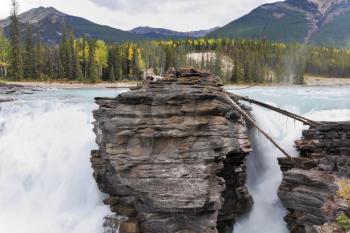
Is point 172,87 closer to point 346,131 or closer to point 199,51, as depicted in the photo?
point 346,131

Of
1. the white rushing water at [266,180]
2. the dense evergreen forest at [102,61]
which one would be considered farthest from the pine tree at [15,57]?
the white rushing water at [266,180]

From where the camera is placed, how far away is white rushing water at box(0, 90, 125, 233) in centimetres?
2361

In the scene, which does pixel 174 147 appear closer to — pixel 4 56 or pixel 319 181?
pixel 319 181

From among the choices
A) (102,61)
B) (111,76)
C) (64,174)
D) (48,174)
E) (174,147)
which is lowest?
(48,174)

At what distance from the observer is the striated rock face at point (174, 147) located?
18.0 metres

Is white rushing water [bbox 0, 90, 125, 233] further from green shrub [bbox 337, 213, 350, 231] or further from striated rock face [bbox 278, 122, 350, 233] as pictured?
green shrub [bbox 337, 213, 350, 231]

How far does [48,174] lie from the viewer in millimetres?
26984

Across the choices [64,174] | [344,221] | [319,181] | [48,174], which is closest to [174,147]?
[319,181]

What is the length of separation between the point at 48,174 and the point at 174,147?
40.3 feet

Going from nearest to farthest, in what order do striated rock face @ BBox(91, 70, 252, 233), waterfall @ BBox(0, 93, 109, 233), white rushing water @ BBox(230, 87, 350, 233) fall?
striated rock face @ BBox(91, 70, 252, 233) → white rushing water @ BBox(230, 87, 350, 233) → waterfall @ BBox(0, 93, 109, 233)

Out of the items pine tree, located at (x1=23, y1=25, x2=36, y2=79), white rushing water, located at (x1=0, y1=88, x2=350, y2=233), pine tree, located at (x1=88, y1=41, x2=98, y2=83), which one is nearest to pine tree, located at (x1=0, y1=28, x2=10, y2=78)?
pine tree, located at (x1=23, y1=25, x2=36, y2=79)

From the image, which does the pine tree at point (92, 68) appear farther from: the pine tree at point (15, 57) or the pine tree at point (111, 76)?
the pine tree at point (15, 57)

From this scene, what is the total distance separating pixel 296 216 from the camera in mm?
19812

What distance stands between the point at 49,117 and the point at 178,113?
18.2 metres
